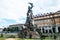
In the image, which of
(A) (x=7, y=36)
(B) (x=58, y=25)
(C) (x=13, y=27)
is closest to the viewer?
(A) (x=7, y=36)

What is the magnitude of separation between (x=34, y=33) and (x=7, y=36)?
277 cm

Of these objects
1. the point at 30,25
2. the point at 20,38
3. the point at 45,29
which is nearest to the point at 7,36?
the point at 20,38

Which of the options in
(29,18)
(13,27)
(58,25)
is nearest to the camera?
(29,18)

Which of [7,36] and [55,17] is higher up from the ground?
[55,17]

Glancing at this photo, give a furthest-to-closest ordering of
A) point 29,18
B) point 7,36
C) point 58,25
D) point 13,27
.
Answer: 1. point 58,25
2. point 13,27
3. point 7,36
4. point 29,18

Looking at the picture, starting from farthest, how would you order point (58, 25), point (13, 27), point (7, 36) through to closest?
point (58, 25) → point (13, 27) → point (7, 36)

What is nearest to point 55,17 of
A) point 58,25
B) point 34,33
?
point 58,25

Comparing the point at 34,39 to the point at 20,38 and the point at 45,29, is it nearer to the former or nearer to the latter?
the point at 20,38

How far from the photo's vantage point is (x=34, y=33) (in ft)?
58.1

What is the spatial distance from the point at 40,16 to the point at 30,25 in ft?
30.8

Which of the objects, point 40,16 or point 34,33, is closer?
point 34,33

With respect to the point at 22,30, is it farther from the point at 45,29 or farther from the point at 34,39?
the point at 45,29

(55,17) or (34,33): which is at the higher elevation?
(55,17)

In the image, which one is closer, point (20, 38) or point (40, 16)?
point (20, 38)
